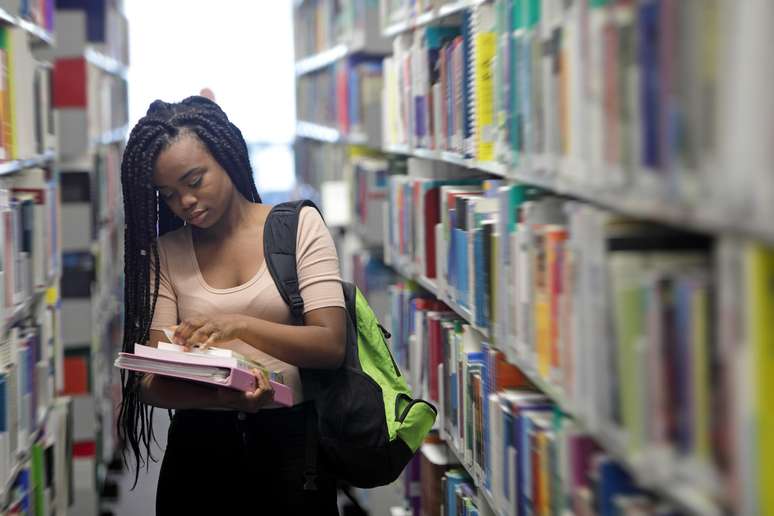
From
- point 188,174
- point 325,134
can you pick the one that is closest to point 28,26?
point 188,174

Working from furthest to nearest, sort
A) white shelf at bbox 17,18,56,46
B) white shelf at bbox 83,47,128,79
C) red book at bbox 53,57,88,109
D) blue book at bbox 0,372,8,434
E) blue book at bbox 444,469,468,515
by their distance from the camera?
white shelf at bbox 83,47,128,79
red book at bbox 53,57,88,109
white shelf at bbox 17,18,56,46
blue book at bbox 444,469,468,515
blue book at bbox 0,372,8,434

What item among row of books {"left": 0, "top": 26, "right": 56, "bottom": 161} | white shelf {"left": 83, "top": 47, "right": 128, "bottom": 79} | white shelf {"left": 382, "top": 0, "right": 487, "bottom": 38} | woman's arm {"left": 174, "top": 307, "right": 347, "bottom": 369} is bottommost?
woman's arm {"left": 174, "top": 307, "right": 347, "bottom": 369}

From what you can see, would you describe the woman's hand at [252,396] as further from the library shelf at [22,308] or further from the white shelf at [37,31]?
the white shelf at [37,31]

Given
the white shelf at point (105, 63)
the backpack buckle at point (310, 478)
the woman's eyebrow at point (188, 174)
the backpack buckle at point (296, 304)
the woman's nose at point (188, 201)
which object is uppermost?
the white shelf at point (105, 63)

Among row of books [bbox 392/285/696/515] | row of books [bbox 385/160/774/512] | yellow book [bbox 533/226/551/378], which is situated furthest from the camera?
yellow book [bbox 533/226/551/378]

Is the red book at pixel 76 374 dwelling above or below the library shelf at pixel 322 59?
below

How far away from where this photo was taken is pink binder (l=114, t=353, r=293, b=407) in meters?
2.03

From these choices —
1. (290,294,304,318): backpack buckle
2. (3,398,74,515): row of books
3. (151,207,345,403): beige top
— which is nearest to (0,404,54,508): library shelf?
(3,398,74,515): row of books

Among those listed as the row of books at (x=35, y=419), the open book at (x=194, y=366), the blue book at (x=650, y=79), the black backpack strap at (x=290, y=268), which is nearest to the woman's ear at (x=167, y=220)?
the black backpack strap at (x=290, y=268)

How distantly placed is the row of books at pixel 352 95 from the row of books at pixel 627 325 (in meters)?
2.36

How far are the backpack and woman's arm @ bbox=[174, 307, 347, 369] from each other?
7 cm

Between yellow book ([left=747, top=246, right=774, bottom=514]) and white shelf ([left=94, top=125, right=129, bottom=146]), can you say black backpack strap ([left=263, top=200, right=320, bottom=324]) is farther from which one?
white shelf ([left=94, top=125, right=129, bottom=146])

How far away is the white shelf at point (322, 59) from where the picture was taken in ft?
16.7

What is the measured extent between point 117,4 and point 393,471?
394 centimetres
